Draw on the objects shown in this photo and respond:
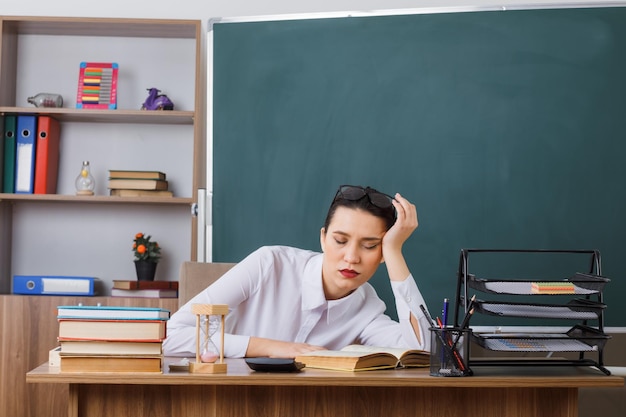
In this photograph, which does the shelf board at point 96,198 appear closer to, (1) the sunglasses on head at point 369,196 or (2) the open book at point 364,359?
(1) the sunglasses on head at point 369,196

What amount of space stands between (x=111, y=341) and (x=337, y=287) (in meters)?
0.94

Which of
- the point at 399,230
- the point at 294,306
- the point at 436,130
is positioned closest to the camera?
the point at 399,230

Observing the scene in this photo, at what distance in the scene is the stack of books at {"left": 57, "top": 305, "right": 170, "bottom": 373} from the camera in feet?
5.57

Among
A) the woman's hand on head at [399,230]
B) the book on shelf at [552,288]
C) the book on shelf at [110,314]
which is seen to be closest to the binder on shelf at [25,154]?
the woman's hand on head at [399,230]

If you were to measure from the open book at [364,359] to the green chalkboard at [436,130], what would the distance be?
125 cm

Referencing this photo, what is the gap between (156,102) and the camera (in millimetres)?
3676

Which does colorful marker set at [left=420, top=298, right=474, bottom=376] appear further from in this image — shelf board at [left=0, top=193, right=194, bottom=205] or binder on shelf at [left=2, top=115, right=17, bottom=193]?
binder on shelf at [left=2, top=115, right=17, bottom=193]

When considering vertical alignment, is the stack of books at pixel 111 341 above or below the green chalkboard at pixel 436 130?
below

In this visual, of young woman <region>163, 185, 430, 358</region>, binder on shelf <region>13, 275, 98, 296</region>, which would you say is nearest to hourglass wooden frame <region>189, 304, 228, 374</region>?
young woman <region>163, 185, 430, 358</region>

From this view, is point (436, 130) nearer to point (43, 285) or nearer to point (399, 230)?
point (399, 230)

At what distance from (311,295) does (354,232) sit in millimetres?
260

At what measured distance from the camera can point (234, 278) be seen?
2520 millimetres

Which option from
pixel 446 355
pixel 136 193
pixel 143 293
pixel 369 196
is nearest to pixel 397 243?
pixel 369 196

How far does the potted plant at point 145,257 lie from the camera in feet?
11.8
